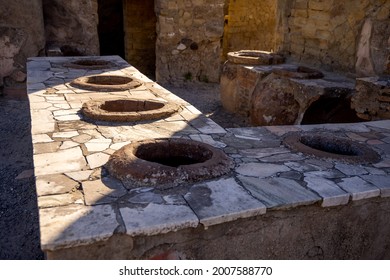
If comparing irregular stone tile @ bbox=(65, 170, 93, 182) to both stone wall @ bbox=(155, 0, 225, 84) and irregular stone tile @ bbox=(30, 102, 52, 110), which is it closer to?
irregular stone tile @ bbox=(30, 102, 52, 110)

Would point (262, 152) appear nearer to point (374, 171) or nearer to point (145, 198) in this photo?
point (374, 171)

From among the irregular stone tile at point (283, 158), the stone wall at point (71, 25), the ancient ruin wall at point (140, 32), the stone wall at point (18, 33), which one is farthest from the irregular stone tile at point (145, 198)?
the ancient ruin wall at point (140, 32)

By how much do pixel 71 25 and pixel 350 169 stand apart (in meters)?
7.19

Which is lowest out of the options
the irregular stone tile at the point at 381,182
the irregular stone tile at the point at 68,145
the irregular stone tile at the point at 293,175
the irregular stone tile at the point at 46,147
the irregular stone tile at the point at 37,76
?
the irregular stone tile at the point at 381,182

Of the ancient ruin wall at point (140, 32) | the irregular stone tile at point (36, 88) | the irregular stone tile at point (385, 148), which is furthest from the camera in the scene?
the ancient ruin wall at point (140, 32)

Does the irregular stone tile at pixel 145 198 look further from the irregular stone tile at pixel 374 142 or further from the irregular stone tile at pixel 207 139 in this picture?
the irregular stone tile at pixel 374 142

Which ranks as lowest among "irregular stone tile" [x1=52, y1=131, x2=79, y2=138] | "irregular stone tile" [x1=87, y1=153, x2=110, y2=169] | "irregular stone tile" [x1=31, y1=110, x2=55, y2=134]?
Answer: "irregular stone tile" [x1=87, y1=153, x2=110, y2=169]

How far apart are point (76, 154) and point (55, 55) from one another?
5596mm

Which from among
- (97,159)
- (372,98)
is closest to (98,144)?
(97,159)

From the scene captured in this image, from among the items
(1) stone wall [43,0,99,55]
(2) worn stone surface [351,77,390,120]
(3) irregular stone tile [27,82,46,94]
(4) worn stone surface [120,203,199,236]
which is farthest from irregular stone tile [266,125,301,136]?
(1) stone wall [43,0,99,55]

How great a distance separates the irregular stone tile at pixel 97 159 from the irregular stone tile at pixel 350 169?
1.70 metres

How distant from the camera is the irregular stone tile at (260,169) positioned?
2.74 metres

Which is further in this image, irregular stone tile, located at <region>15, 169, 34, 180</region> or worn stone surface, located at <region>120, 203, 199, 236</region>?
irregular stone tile, located at <region>15, 169, 34, 180</region>

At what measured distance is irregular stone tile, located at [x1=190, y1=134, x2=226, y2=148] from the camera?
3293 mm
